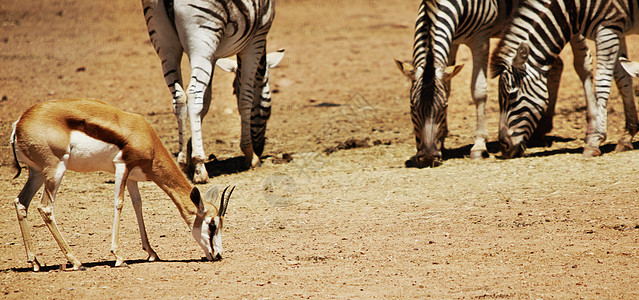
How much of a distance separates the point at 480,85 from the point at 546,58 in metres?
1.03

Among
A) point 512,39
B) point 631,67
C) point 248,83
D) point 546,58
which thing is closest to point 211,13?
point 248,83

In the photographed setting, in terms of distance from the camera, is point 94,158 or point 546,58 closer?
point 94,158

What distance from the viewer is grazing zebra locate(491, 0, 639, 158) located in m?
9.63

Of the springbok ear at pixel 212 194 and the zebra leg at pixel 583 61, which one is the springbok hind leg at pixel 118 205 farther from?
the zebra leg at pixel 583 61

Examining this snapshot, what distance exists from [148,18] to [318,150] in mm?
3595

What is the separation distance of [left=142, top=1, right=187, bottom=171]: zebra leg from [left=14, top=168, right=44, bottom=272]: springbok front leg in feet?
10.0

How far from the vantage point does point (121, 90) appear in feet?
50.0

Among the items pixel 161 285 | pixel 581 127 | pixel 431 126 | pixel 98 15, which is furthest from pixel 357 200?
pixel 98 15

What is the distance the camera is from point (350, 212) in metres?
7.57

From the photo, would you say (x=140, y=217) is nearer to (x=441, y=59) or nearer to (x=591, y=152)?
(x=441, y=59)

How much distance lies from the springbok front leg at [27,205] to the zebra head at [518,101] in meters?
6.50

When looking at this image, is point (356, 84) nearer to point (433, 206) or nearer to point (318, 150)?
point (318, 150)

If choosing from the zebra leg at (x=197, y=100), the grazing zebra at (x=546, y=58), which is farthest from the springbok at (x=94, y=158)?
the grazing zebra at (x=546, y=58)

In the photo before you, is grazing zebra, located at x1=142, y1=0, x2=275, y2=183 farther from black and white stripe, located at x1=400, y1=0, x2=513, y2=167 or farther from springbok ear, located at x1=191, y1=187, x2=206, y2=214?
springbok ear, located at x1=191, y1=187, x2=206, y2=214
